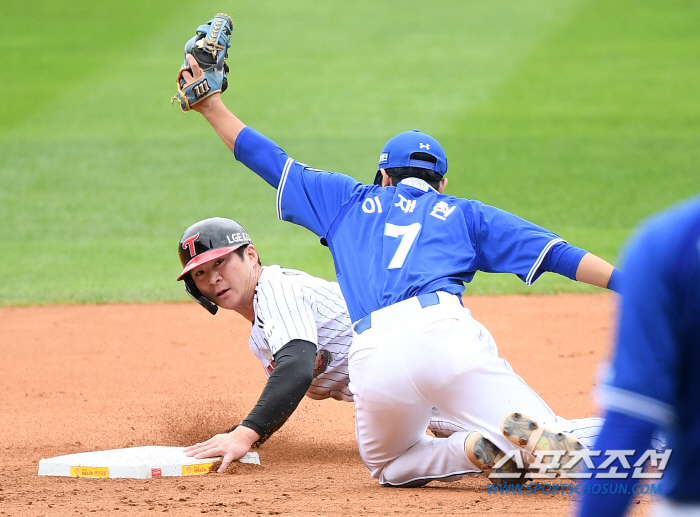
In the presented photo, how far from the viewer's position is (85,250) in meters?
9.91

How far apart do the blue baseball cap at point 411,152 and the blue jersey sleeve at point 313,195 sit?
0.64 ft

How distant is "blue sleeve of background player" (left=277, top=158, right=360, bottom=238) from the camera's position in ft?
12.5

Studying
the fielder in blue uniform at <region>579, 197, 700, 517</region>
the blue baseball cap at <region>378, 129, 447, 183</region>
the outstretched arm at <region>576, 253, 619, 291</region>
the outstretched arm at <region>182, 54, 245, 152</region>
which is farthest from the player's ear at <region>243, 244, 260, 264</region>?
the fielder in blue uniform at <region>579, 197, 700, 517</region>

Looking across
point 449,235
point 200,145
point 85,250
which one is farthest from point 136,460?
point 200,145

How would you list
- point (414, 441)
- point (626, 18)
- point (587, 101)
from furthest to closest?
point (626, 18) < point (587, 101) < point (414, 441)

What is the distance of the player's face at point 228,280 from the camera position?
13.3 feet

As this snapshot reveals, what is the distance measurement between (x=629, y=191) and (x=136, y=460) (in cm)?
925

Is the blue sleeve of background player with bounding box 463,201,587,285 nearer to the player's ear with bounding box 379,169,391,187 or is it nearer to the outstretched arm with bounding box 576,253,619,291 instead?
the outstretched arm with bounding box 576,253,619,291

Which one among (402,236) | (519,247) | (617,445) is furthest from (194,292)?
(617,445)

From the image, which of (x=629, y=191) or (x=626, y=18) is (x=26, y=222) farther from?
(x=626, y=18)

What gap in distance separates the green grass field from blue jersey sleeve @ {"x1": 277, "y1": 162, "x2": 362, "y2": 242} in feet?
15.6

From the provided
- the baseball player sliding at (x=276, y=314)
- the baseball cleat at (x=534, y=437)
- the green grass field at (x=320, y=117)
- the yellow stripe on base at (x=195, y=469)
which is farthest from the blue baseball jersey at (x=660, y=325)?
the green grass field at (x=320, y=117)

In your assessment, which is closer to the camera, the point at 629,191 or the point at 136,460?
the point at 136,460

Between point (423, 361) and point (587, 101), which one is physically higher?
point (587, 101)
